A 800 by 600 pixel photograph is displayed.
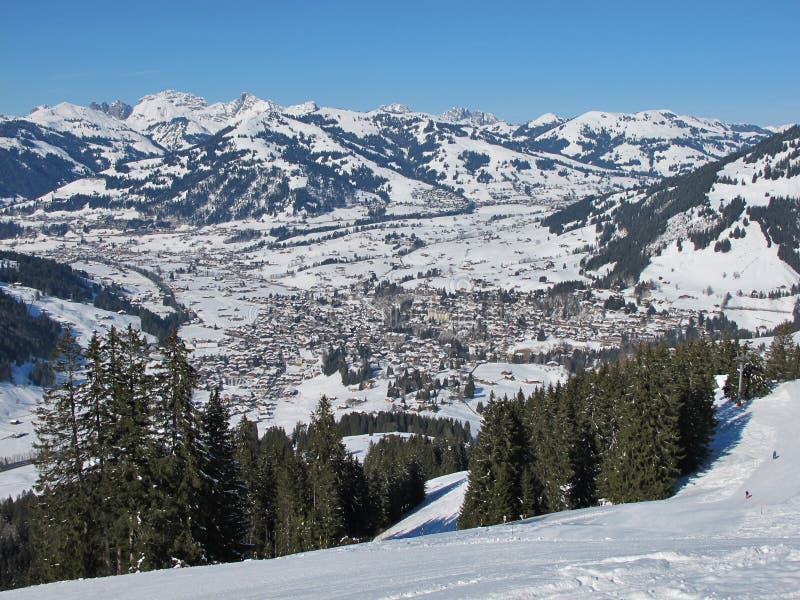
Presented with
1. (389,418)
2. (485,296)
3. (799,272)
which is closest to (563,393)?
(389,418)

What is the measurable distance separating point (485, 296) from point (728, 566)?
185509mm

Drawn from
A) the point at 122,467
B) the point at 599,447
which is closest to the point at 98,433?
the point at 122,467

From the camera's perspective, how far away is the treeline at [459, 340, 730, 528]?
112 ft

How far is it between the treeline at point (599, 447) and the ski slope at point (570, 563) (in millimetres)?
2911

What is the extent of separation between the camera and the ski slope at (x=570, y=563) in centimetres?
1355

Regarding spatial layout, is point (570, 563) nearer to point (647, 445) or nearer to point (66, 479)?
point (647, 445)

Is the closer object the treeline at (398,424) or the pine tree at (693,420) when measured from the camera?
the pine tree at (693,420)

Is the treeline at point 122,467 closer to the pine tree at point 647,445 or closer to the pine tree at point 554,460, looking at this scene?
the pine tree at point 554,460

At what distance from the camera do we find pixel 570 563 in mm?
16422

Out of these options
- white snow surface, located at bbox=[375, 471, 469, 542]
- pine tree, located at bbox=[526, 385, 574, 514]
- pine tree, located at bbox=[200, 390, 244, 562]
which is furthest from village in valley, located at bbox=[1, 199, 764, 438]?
pine tree, located at bbox=[200, 390, 244, 562]

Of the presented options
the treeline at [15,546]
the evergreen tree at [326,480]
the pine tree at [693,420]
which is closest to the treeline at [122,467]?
the evergreen tree at [326,480]

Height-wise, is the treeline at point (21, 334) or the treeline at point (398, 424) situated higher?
the treeline at point (21, 334)

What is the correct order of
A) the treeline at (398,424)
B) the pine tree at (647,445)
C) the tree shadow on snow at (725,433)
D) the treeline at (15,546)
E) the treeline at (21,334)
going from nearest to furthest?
the pine tree at (647,445) → the tree shadow on snow at (725,433) → the treeline at (15,546) → the treeline at (398,424) → the treeline at (21,334)

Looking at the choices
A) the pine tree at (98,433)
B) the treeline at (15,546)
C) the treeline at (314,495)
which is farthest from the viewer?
the treeline at (15,546)
